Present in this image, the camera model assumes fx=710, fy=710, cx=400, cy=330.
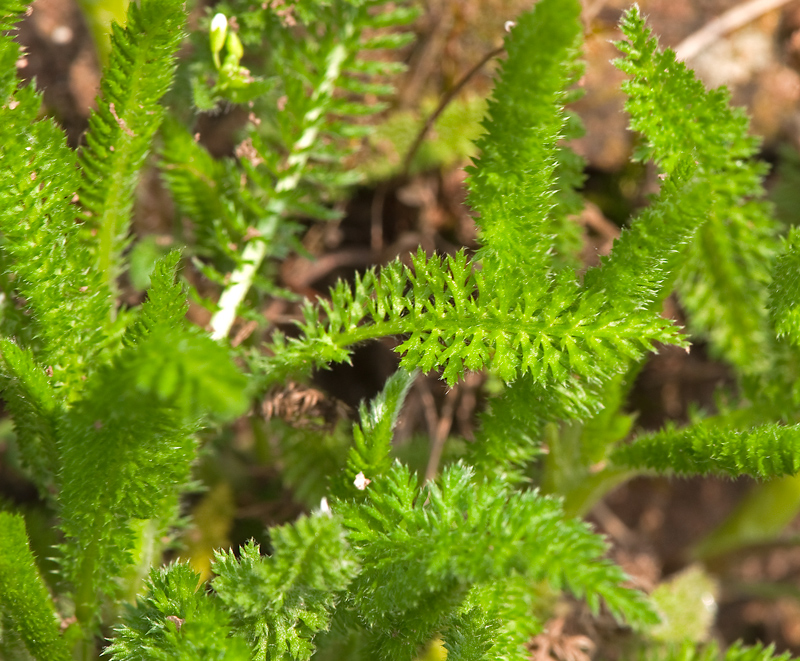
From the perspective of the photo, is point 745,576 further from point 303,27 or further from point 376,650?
point 303,27

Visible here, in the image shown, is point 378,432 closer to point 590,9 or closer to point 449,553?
point 449,553

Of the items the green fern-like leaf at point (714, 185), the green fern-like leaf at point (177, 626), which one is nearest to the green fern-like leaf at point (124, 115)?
the green fern-like leaf at point (177, 626)

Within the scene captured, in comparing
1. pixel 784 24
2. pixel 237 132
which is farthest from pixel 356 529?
pixel 784 24

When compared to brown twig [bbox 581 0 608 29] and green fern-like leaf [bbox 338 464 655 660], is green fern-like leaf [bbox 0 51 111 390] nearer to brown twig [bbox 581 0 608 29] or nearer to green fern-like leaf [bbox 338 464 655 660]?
green fern-like leaf [bbox 338 464 655 660]

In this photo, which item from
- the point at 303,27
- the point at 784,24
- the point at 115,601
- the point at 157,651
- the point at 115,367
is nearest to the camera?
the point at 115,367

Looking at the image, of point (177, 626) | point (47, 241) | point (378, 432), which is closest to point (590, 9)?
point (378, 432)

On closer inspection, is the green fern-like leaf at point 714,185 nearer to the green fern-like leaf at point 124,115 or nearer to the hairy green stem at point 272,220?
the hairy green stem at point 272,220
